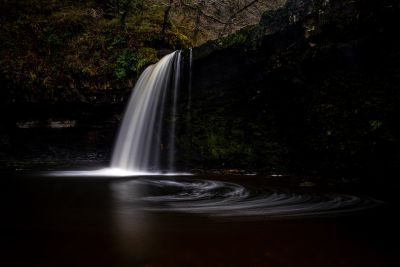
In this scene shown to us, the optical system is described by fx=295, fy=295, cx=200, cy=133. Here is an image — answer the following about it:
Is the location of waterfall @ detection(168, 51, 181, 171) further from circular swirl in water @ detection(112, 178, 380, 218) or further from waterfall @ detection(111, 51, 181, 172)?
circular swirl in water @ detection(112, 178, 380, 218)

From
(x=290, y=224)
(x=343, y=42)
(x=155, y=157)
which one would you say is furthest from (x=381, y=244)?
(x=155, y=157)

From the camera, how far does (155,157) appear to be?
10680 mm

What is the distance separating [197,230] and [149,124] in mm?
8105

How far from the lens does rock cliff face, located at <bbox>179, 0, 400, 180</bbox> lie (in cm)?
674

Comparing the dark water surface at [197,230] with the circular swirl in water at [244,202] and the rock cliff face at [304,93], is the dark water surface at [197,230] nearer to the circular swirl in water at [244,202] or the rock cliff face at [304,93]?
the circular swirl in water at [244,202]

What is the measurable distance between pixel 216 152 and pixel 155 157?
228cm

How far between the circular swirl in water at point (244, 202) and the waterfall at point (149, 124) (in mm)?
5190

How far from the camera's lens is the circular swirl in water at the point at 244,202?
3.58 m

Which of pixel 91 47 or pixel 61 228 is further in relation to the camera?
pixel 91 47

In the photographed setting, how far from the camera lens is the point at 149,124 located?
10.5 metres

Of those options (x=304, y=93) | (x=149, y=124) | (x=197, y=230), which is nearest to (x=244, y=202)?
(x=197, y=230)

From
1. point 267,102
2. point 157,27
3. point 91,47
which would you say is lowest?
point 267,102

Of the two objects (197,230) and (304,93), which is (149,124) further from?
(197,230)

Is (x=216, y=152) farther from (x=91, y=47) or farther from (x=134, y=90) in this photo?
(x=91, y=47)
